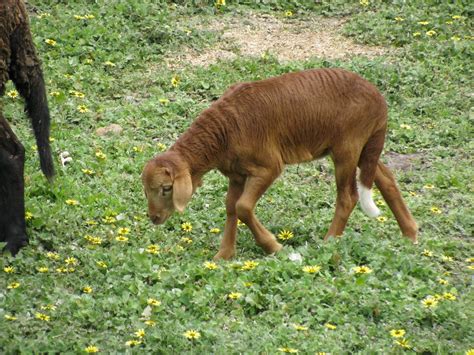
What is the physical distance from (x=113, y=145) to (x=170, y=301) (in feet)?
11.4

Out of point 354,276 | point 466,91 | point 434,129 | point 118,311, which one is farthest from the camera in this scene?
point 466,91

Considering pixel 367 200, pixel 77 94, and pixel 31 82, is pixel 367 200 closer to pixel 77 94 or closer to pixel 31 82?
pixel 31 82

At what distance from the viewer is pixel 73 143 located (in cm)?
1012

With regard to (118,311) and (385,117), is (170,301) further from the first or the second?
(385,117)

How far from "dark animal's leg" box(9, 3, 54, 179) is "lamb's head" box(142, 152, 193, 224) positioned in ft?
4.29

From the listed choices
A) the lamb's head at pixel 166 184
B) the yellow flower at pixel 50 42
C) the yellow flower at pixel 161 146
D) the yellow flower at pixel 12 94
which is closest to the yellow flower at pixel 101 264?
the lamb's head at pixel 166 184

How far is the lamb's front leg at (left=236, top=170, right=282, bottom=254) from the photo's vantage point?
315 inches

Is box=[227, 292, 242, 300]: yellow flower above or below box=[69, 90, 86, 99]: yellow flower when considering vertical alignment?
above

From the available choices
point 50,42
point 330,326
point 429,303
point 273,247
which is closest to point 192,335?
point 330,326

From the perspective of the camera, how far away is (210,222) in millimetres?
8836

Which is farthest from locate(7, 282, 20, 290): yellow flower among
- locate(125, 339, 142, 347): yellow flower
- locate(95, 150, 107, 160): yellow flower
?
locate(95, 150, 107, 160): yellow flower

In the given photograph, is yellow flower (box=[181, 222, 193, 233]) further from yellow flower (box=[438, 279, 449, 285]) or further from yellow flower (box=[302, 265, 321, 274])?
yellow flower (box=[438, 279, 449, 285])

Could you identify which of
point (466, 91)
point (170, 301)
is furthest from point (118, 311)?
point (466, 91)

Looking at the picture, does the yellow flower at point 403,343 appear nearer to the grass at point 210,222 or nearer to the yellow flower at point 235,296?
the grass at point 210,222
